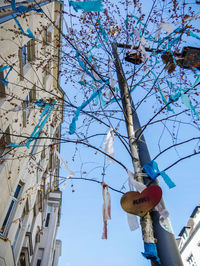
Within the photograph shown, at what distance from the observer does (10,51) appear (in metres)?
7.96

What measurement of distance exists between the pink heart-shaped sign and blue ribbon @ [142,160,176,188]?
0.42 metres

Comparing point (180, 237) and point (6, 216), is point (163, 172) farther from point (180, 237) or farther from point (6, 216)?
point (180, 237)

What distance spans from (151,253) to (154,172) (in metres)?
1.07

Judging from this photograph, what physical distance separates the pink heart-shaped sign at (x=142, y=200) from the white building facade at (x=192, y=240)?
1188 inches

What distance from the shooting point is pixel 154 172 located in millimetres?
2793

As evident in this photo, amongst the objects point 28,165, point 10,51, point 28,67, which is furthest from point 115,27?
point 28,165

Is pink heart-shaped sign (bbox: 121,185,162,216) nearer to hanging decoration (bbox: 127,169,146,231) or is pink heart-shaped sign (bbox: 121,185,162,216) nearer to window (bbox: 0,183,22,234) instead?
hanging decoration (bbox: 127,169,146,231)

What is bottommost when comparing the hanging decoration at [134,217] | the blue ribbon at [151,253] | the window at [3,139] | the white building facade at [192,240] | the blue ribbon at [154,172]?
the blue ribbon at [151,253]

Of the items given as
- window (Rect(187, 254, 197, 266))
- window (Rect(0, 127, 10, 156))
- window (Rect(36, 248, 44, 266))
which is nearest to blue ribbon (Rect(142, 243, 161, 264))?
window (Rect(0, 127, 10, 156))

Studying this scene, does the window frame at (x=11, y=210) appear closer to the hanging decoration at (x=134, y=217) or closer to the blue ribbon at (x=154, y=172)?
the hanging decoration at (x=134, y=217)

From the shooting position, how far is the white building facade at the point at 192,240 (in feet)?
90.6

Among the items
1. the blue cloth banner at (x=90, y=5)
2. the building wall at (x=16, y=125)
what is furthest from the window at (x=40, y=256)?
the blue cloth banner at (x=90, y=5)

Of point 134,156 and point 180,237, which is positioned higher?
point 180,237

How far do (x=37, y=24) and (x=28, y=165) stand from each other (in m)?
8.10
